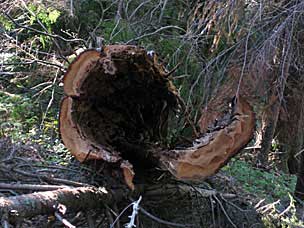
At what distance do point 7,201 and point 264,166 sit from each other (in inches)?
218

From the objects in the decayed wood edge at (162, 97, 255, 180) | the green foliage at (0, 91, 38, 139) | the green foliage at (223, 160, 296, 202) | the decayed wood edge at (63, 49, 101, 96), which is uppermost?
the decayed wood edge at (63, 49, 101, 96)

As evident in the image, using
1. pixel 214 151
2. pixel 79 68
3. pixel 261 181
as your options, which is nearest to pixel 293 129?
pixel 261 181

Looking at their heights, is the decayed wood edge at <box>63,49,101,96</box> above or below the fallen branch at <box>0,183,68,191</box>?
above

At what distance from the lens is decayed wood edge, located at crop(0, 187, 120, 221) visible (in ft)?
7.99

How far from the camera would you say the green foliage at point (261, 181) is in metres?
5.78

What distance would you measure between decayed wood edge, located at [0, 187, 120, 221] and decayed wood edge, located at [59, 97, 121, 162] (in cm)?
23

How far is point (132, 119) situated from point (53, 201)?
1.29 m

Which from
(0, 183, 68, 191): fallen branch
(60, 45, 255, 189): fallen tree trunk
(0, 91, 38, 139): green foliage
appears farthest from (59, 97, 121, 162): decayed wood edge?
(0, 91, 38, 139): green foliage

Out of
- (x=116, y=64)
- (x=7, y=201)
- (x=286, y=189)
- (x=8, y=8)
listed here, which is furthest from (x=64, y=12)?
(x=7, y=201)

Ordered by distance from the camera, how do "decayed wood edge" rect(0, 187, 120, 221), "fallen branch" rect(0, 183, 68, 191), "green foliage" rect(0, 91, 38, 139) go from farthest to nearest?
"green foliage" rect(0, 91, 38, 139) < "fallen branch" rect(0, 183, 68, 191) < "decayed wood edge" rect(0, 187, 120, 221)

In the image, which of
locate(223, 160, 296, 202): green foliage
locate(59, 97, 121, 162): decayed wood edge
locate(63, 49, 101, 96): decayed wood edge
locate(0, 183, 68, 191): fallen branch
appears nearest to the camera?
locate(0, 183, 68, 191): fallen branch

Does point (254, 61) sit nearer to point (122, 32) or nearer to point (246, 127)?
point (246, 127)

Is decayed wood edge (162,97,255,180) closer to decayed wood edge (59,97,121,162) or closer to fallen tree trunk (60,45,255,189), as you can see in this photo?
fallen tree trunk (60,45,255,189)

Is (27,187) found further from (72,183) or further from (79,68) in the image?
(79,68)
